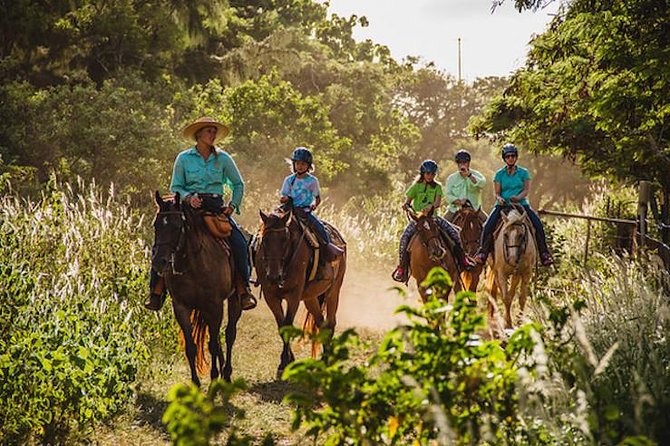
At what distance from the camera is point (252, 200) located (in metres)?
28.9

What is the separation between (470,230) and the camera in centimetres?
1467

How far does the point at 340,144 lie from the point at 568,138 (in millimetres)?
18993

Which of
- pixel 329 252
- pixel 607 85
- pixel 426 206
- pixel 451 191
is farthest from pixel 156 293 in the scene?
pixel 451 191

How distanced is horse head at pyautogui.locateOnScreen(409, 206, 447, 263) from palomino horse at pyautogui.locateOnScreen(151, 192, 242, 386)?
3864 millimetres

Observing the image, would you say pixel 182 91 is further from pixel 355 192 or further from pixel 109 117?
pixel 355 192

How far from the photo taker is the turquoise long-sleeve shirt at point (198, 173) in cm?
935

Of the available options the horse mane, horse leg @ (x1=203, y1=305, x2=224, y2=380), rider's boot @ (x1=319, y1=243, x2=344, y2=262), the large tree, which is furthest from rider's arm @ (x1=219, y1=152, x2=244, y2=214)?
the horse mane

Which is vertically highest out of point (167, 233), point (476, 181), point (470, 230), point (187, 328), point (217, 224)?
point (476, 181)

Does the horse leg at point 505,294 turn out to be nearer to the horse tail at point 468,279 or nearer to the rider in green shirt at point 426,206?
the rider in green shirt at point 426,206

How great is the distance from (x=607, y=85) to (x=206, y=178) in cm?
449

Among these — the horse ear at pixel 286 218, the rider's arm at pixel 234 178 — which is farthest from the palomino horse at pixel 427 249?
the rider's arm at pixel 234 178

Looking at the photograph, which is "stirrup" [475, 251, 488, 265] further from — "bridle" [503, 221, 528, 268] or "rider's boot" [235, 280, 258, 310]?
"rider's boot" [235, 280, 258, 310]

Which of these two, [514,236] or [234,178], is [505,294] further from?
[234,178]

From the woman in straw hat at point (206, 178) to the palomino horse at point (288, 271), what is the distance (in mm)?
689
